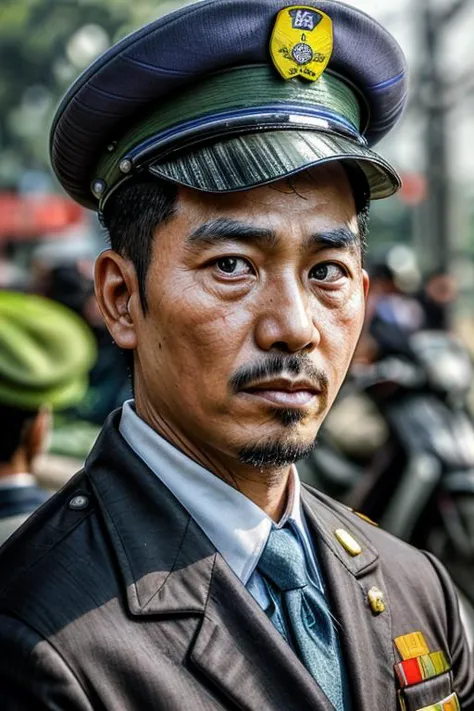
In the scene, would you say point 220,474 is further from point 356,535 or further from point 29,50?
point 29,50

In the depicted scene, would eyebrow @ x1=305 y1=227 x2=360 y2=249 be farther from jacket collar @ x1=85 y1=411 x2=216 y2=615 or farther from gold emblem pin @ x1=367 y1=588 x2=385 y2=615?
gold emblem pin @ x1=367 y1=588 x2=385 y2=615

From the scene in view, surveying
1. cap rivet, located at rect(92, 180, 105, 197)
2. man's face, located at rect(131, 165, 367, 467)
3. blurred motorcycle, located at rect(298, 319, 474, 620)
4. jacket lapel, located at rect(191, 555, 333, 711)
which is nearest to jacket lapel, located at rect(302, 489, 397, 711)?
jacket lapel, located at rect(191, 555, 333, 711)

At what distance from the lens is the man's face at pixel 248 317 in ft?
→ 4.94

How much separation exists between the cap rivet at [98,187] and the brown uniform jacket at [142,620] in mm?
383

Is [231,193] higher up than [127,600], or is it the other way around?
[231,193]

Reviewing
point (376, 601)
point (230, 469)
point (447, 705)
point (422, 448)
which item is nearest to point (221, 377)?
point (230, 469)

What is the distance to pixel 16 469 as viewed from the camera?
309cm

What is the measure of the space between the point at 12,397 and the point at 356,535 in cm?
162

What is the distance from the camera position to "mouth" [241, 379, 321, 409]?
1515 mm

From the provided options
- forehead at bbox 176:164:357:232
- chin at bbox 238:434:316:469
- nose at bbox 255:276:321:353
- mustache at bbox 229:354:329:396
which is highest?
forehead at bbox 176:164:357:232

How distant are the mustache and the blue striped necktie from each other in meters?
0.28

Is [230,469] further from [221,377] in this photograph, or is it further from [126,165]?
[126,165]

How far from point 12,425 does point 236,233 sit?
1.83m

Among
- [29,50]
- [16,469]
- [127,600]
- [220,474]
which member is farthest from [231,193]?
[29,50]
